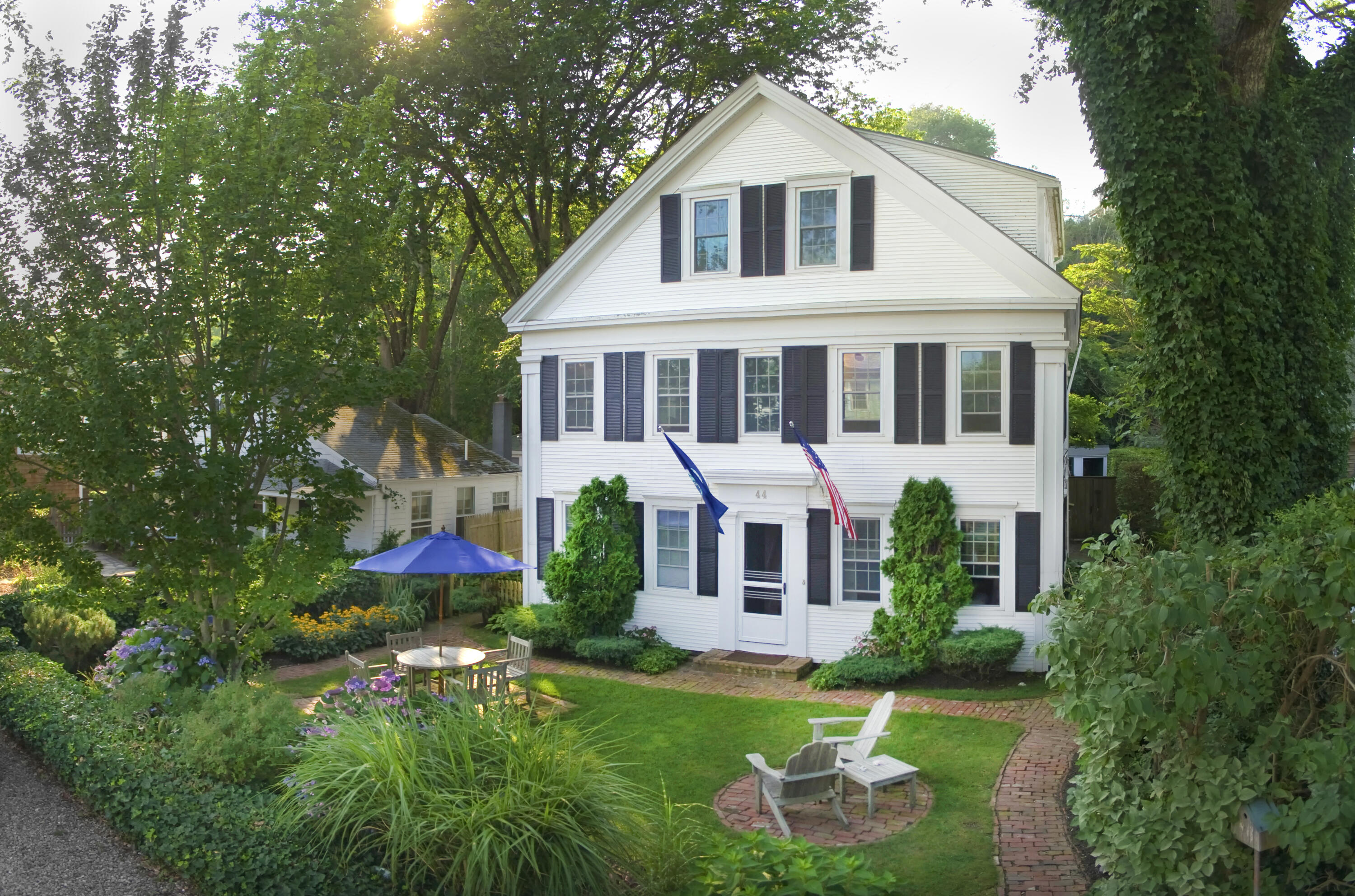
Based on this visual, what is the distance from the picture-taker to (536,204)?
2742cm

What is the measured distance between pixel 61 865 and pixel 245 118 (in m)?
6.47

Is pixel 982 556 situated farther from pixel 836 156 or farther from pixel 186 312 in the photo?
pixel 186 312

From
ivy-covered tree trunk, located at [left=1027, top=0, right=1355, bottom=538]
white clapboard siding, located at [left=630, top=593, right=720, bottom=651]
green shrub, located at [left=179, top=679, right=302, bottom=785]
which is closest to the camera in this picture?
green shrub, located at [left=179, top=679, right=302, bottom=785]

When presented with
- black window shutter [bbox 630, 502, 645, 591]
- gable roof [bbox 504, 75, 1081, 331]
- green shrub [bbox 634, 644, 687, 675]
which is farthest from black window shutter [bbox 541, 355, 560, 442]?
green shrub [bbox 634, 644, 687, 675]

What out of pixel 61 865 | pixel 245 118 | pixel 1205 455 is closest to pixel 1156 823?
pixel 1205 455

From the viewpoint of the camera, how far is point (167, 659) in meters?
9.81

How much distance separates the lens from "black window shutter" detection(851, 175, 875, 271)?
50.3ft

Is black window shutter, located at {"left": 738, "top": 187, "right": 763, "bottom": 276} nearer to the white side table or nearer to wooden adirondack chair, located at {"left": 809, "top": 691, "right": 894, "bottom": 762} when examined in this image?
wooden adirondack chair, located at {"left": 809, "top": 691, "right": 894, "bottom": 762}

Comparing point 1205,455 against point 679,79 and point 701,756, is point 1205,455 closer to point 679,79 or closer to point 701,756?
point 701,756

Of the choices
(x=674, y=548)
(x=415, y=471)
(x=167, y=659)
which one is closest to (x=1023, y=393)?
(x=674, y=548)

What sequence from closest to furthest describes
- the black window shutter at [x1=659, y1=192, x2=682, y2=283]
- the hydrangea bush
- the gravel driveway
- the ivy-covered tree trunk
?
the gravel driveway, the hydrangea bush, the ivy-covered tree trunk, the black window shutter at [x1=659, y1=192, x2=682, y2=283]

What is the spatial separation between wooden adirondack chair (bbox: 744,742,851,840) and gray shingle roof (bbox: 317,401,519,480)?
1418cm

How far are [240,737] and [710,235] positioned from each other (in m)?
11.2

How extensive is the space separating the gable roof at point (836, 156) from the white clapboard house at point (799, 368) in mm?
32
